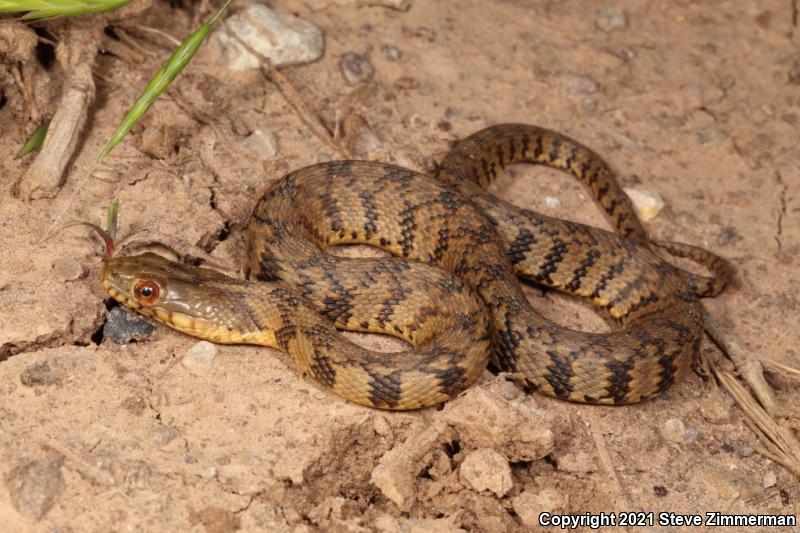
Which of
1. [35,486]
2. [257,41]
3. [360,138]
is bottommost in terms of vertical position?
[35,486]

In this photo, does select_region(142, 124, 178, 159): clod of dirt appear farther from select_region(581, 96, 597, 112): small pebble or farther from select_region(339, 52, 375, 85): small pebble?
select_region(581, 96, 597, 112): small pebble

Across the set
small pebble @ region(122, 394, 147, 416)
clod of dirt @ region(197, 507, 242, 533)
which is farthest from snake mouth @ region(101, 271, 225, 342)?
clod of dirt @ region(197, 507, 242, 533)

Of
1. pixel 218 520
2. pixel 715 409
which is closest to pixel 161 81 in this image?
pixel 218 520

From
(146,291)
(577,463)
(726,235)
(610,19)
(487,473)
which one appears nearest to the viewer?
(487,473)

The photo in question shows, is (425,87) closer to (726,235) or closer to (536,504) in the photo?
(726,235)

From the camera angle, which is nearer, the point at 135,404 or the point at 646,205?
the point at 135,404

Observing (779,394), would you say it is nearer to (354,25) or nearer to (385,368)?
(385,368)

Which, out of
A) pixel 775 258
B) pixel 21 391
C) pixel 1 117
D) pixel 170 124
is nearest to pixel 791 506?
pixel 775 258
